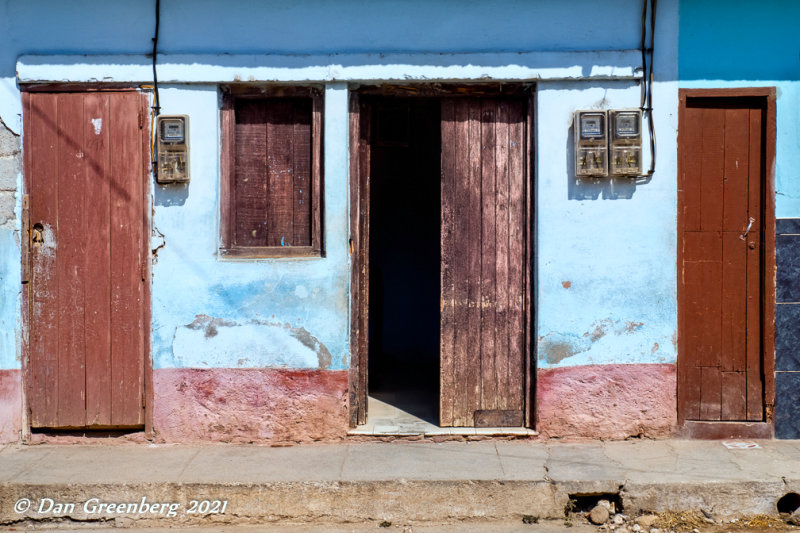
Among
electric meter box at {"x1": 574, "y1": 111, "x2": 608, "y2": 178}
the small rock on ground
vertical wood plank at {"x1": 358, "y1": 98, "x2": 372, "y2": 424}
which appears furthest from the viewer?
vertical wood plank at {"x1": 358, "y1": 98, "x2": 372, "y2": 424}

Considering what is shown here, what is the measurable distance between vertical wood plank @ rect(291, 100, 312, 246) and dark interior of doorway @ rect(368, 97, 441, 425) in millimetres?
2604

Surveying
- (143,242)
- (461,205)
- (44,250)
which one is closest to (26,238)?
(44,250)

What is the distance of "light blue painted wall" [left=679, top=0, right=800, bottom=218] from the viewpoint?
5215mm

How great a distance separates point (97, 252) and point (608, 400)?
3.78 meters

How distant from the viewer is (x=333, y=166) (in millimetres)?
5246

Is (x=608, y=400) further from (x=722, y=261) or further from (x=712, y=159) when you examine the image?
(x=712, y=159)

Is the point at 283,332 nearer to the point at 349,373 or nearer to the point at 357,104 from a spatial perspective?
the point at 349,373

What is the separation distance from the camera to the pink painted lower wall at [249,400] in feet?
17.2

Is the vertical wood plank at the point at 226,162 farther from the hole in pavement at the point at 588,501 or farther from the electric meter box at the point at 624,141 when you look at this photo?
the hole in pavement at the point at 588,501

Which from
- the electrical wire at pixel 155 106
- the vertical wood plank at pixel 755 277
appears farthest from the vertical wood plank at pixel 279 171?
the vertical wood plank at pixel 755 277

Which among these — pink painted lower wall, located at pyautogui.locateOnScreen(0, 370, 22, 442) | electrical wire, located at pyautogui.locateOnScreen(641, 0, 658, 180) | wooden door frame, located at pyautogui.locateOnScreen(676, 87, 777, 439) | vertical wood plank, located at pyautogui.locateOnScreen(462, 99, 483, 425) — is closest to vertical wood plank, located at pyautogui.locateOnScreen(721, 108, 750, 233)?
wooden door frame, located at pyautogui.locateOnScreen(676, 87, 777, 439)

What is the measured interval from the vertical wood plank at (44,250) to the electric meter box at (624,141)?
12.9 feet

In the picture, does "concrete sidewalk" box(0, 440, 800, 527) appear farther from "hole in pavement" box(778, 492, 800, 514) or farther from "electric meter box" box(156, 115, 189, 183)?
"electric meter box" box(156, 115, 189, 183)

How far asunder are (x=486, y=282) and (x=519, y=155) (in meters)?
0.95
